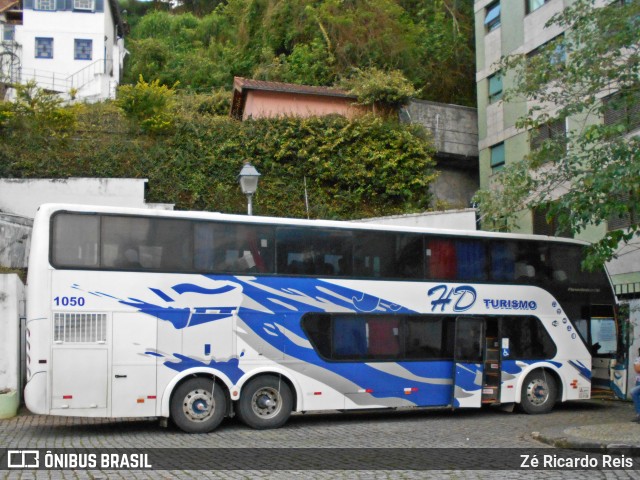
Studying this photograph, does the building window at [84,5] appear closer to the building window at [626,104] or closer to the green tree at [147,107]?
the green tree at [147,107]

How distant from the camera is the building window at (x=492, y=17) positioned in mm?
31150

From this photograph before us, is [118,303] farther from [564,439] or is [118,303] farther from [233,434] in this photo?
[564,439]

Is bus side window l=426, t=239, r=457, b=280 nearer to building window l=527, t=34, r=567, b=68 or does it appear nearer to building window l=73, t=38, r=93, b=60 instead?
building window l=527, t=34, r=567, b=68

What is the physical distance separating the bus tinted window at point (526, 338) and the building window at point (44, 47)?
126ft

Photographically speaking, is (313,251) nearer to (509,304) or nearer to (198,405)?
(198,405)

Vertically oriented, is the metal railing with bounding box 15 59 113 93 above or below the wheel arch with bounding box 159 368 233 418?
above

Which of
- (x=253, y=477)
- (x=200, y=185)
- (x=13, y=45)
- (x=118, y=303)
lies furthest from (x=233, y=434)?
(x=13, y=45)

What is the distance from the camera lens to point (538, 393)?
17.7 m

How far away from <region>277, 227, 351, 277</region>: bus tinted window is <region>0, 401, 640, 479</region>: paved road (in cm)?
294

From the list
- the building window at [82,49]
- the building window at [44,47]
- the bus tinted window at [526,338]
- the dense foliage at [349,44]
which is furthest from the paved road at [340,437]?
the building window at [44,47]

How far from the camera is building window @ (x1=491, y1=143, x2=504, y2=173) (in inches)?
1189

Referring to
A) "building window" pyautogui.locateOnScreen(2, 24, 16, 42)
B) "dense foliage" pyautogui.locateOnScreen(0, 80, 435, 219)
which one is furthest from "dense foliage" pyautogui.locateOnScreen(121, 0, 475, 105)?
"building window" pyautogui.locateOnScreen(2, 24, 16, 42)

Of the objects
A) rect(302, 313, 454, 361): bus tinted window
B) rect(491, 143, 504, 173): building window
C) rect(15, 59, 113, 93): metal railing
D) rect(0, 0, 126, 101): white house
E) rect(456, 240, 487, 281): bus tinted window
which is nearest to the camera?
rect(302, 313, 454, 361): bus tinted window

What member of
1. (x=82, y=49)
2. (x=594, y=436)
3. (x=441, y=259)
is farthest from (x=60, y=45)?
(x=594, y=436)
